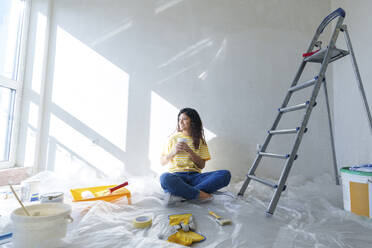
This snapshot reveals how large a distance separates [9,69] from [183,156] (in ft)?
6.25

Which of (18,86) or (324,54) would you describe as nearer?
(324,54)

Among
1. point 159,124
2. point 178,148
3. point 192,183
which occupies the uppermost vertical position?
point 159,124

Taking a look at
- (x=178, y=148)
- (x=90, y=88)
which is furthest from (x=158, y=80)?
(x=178, y=148)

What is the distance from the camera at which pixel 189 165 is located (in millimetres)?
1717

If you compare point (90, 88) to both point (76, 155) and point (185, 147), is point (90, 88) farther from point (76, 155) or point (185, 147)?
point (185, 147)

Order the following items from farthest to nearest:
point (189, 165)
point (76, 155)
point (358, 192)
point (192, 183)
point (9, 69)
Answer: point (76, 155) < point (9, 69) < point (189, 165) < point (192, 183) < point (358, 192)

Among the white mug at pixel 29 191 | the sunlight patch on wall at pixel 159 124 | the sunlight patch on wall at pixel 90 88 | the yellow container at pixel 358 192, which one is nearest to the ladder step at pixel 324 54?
the yellow container at pixel 358 192

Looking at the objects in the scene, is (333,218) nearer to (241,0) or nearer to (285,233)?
(285,233)

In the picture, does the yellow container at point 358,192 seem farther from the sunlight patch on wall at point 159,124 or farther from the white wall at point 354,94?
the sunlight patch on wall at point 159,124

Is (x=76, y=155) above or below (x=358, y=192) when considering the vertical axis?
above

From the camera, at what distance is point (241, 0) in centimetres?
224

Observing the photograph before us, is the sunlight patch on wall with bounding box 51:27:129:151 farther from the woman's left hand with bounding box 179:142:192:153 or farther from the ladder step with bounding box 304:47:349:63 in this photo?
the ladder step with bounding box 304:47:349:63

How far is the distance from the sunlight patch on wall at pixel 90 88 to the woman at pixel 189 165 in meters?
0.64

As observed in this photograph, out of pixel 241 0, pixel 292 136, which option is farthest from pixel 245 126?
pixel 241 0
